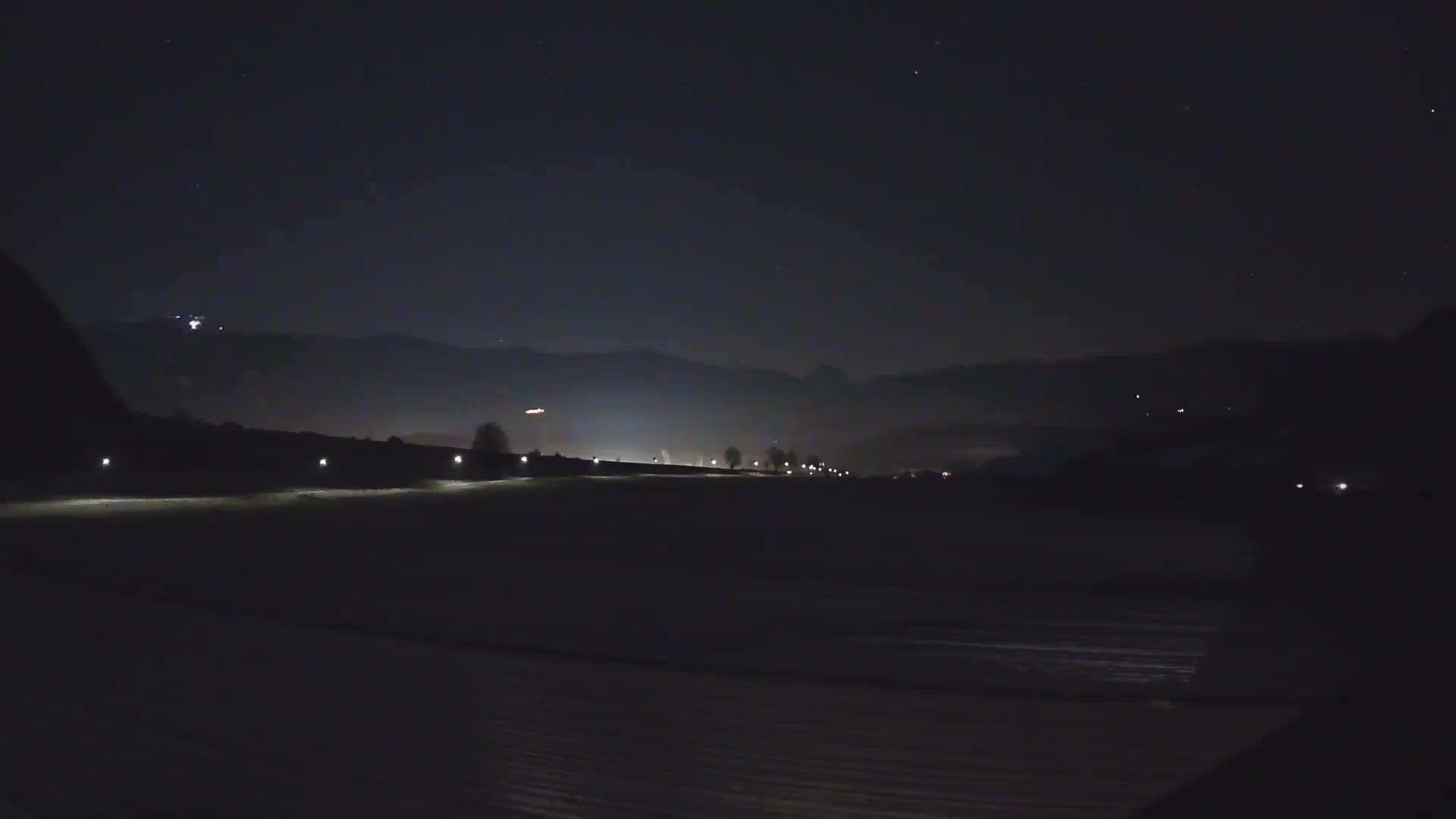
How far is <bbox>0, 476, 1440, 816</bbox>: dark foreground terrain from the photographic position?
6.33 meters

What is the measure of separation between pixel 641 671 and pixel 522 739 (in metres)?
2.32

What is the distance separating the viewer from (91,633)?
10.1 meters

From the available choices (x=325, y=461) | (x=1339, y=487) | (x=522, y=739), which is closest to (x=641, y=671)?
(x=522, y=739)

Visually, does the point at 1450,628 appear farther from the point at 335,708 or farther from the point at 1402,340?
the point at 1402,340

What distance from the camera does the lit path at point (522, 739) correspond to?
6.07m

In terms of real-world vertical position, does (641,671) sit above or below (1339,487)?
below

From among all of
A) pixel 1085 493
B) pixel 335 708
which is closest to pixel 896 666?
pixel 335 708

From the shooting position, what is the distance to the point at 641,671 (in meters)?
9.46

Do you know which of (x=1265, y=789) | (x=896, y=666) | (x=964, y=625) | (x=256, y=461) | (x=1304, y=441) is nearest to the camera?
(x=1265, y=789)

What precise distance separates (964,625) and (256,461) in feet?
123

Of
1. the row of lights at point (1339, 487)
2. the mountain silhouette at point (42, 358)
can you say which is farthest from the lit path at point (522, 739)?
the mountain silhouette at point (42, 358)

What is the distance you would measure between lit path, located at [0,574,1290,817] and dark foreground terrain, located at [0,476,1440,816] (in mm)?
27

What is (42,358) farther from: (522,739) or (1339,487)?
(522,739)

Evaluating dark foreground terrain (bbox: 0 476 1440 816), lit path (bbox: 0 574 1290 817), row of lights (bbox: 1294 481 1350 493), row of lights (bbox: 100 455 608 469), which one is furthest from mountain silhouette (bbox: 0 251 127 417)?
lit path (bbox: 0 574 1290 817)
